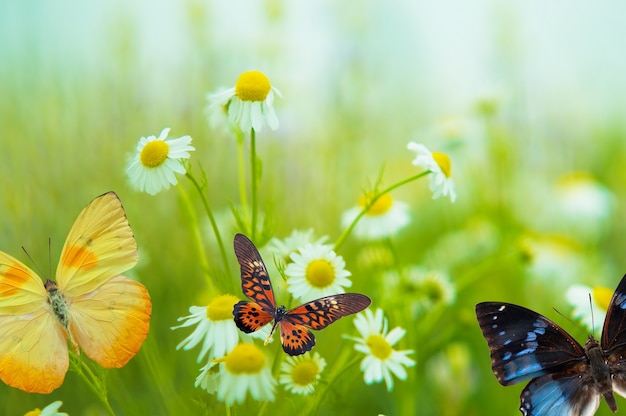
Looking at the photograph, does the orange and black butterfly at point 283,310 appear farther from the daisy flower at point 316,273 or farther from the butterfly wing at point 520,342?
the butterfly wing at point 520,342

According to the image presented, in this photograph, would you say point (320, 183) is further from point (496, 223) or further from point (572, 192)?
point (572, 192)

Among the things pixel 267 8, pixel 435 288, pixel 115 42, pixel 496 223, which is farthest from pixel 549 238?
pixel 115 42

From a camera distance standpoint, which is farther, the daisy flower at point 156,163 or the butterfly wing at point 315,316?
the daisy flower at point 156,163


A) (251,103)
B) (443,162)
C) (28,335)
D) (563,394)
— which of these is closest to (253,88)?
(251,103)

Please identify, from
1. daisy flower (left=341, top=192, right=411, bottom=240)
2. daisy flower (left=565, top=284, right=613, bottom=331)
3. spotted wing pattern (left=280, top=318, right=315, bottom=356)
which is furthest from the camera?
daisy flower (left=341, top=192, right=411, bottom=240)

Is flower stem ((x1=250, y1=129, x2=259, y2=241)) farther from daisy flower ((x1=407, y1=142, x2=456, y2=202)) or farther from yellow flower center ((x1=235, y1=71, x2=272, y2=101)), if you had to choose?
daisy flower ((x1=407, y1=142, x2=456, y2=202))

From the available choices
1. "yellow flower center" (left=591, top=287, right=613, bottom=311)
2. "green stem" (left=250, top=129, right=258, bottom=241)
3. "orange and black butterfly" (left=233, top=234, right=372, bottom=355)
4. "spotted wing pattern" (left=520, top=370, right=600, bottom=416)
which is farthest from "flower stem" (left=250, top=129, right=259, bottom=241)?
"yellow flower center" (left=591, top=287, right=613, bottom=311)

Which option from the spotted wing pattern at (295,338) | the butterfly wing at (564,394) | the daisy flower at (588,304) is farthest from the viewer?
the daisy flower at (588,304)

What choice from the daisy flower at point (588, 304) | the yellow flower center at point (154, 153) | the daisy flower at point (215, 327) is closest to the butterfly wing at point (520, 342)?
the daisy flower at point (588, 304)
